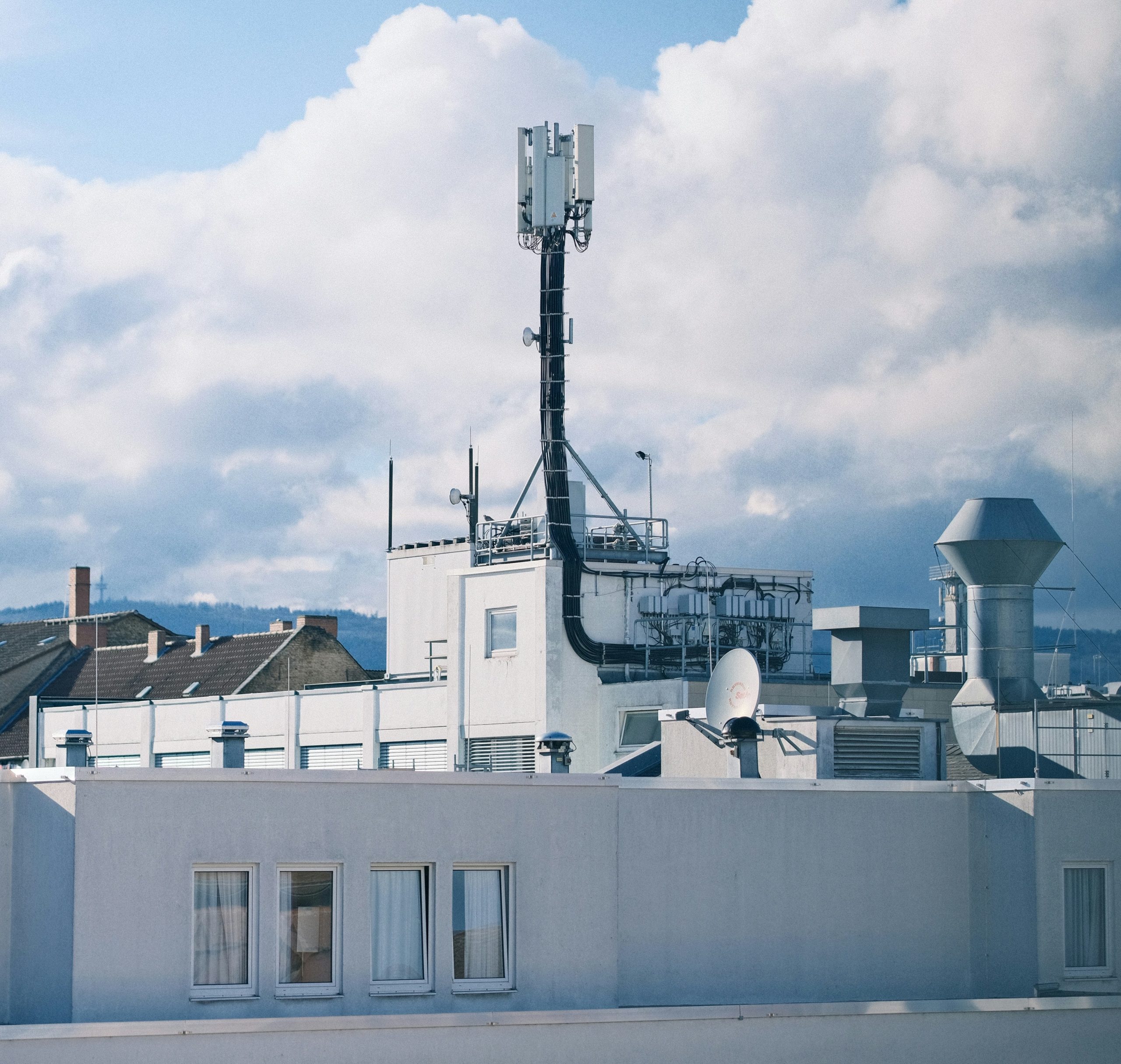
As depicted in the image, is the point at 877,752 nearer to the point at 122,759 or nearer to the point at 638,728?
the point at 638,728

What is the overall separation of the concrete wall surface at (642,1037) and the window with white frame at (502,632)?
37.9m

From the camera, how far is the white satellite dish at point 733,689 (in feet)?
82.4

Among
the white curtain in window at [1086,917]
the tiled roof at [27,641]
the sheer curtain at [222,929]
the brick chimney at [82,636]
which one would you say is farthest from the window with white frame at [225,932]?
the brick chimney at [82,636]

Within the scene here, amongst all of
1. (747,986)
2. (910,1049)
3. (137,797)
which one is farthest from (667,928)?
(137,797)

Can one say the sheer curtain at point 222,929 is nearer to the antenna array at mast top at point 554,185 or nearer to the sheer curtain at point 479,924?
the sheer curtain at point 479,924

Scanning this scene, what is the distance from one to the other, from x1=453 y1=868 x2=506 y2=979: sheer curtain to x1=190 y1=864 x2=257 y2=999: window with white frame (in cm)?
242

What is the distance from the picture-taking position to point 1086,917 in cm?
2364

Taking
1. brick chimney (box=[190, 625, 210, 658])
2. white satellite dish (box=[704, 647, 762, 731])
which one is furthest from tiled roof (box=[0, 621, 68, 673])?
white satellite dish (box=[704, 647, 762, 731])

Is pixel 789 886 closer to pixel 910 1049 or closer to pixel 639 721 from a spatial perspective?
pixel 910 1049

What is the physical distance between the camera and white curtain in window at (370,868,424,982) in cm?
2070

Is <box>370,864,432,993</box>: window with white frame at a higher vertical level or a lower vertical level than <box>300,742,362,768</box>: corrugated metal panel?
lower

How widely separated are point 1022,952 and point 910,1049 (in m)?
2.09

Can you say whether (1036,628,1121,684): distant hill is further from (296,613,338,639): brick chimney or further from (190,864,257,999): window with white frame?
(296,613,338,639): brick chimney

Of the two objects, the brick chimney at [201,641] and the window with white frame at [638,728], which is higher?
the brick chimney at [201,641]
